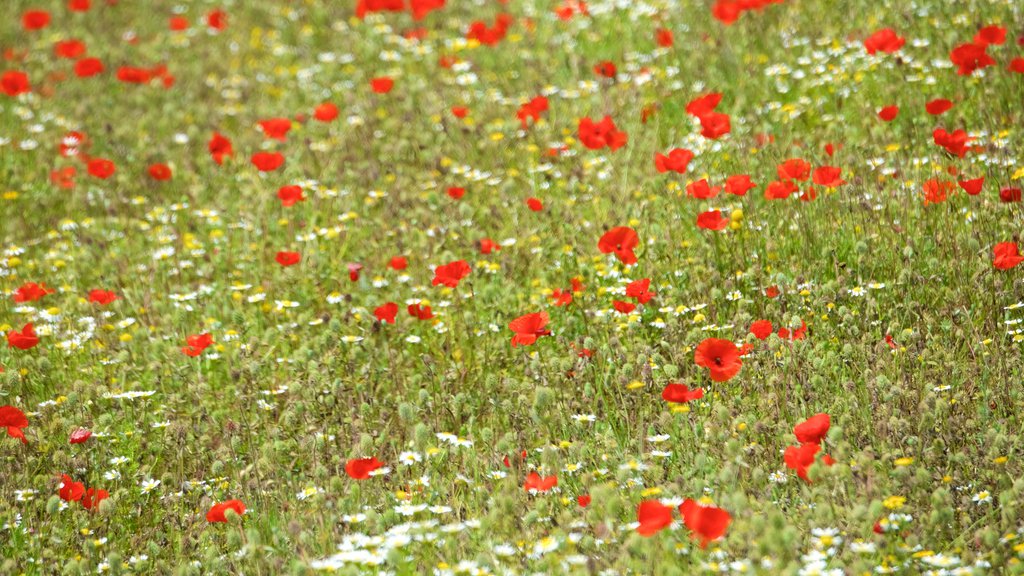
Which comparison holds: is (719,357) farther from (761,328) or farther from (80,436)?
(80,436)

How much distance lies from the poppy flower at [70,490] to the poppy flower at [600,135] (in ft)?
8.23

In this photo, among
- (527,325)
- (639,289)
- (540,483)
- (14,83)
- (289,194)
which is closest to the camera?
(540,483)

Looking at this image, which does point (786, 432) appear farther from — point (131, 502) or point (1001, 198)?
point (131, 502)

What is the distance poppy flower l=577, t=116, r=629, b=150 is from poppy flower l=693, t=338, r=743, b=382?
5.18 ft

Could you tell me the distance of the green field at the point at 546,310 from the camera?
3287 mm

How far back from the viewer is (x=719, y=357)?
3639mm

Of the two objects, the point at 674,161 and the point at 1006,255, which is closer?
the point at 1006,255

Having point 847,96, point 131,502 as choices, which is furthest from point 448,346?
point 847,96

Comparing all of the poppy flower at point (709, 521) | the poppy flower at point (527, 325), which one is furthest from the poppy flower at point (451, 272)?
the poppy flower at point (709, 521)

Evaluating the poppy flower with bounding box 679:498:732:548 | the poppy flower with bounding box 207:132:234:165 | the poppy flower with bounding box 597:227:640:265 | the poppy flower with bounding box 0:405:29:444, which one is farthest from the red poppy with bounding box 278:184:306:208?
the poppy flower with bounding box 679:498:732:548

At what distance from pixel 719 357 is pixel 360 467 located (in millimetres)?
1175

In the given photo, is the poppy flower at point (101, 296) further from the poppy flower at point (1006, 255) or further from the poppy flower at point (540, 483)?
the poppy flower at point (1006, 255)

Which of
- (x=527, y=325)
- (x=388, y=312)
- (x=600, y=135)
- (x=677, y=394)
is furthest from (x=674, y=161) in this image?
(x=677, y=394)

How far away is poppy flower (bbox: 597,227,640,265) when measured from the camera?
14.2 ft
